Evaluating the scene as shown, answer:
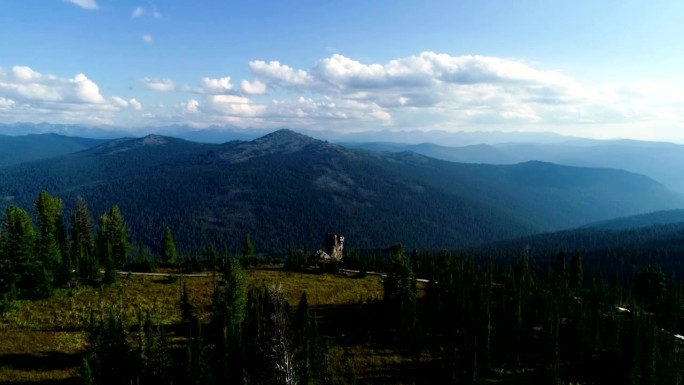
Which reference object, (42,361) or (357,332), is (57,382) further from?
(357,332)

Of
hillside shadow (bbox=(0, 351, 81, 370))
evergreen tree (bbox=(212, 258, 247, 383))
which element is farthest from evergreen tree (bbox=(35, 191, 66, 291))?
evergreen tree (bbox=(212, 258, 247, 383))

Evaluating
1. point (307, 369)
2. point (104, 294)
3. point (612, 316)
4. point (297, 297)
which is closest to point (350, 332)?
point (297, 297)

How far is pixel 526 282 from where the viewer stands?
4368 inches

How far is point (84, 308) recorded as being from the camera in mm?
81938

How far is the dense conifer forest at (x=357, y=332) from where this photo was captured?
5347 cm

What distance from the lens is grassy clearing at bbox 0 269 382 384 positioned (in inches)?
2322

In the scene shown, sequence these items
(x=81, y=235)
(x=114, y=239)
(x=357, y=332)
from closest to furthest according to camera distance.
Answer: (x=357, y=332)
(x=81, y=235)
(x=114, y=239)

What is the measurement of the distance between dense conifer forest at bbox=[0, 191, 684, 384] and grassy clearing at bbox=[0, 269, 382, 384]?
1.96 meters

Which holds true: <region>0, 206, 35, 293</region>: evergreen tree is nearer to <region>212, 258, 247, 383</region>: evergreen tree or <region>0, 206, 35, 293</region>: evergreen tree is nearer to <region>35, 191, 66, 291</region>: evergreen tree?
<region>35, 191, 66, 291</region>: evergreen tree

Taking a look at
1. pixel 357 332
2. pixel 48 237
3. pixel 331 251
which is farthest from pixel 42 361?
pixel 331 251

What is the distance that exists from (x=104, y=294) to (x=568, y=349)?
88725 mm

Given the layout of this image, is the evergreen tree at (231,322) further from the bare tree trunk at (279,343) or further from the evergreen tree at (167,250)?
the evergreen tree at (167,250)

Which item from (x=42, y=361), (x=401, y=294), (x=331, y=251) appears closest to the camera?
(x=42, y=361)

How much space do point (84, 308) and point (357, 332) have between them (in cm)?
4959
